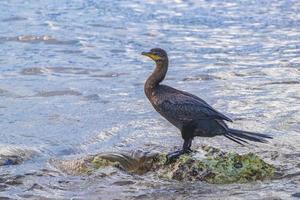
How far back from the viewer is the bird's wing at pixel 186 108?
8.62 m

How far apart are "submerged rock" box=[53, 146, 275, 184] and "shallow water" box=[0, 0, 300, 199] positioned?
5.9 inches

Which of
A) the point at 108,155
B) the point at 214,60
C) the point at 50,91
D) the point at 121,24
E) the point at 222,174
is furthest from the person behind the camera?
the point at 121,24

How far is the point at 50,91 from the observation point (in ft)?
44.7

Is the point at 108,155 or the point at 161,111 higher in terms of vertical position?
the point at 161,111

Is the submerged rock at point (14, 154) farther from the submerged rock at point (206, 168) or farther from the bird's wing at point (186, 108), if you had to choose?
the bird's wing at point (186, 108)

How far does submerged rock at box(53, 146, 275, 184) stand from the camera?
27.7 ft

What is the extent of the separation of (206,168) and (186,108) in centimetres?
64

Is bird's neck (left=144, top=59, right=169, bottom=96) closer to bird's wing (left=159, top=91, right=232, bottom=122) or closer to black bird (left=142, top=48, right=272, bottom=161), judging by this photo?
black bird (left=142, top=48, right=272, bottom=161)

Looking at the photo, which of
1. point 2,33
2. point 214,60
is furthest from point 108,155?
point 2,33

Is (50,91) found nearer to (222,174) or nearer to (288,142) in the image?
(288,142)

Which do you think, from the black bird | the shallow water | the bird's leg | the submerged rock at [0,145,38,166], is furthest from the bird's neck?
the submerged rock at [0,145,38,166]

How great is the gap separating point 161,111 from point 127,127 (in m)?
2.27

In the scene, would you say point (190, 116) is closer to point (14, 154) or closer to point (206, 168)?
point (206, 168)

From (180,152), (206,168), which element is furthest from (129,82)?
(206,168)
